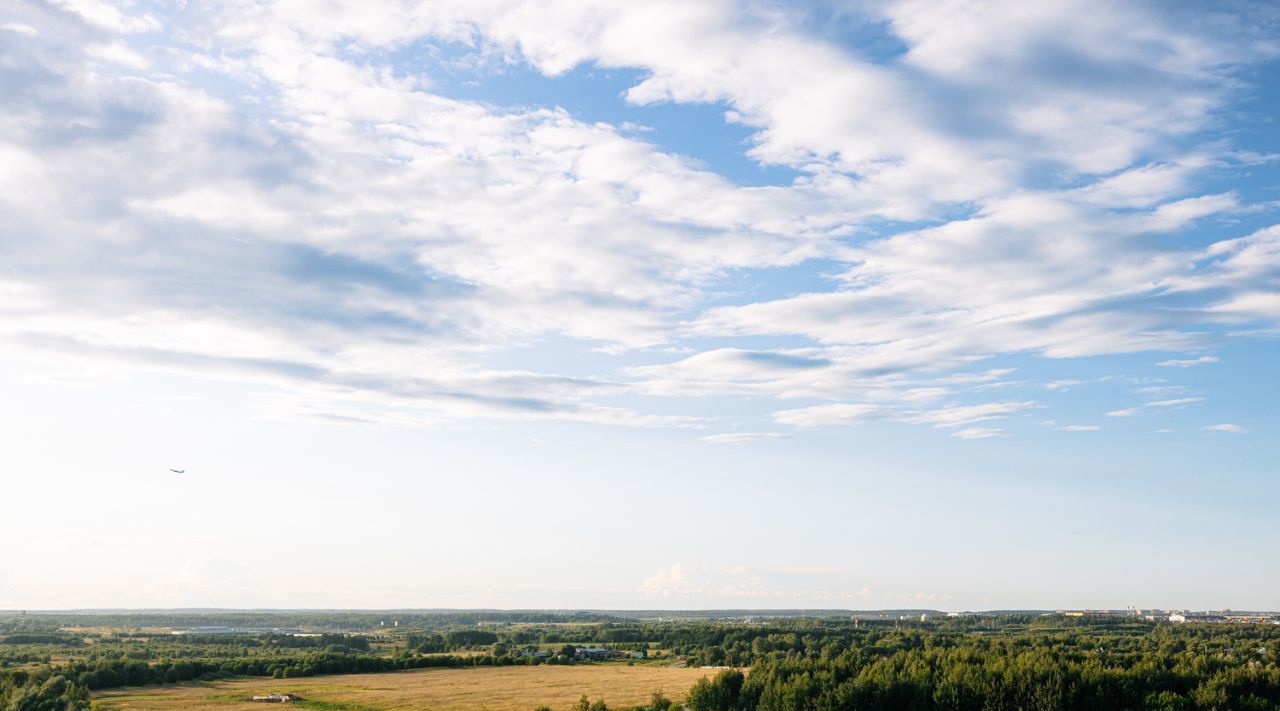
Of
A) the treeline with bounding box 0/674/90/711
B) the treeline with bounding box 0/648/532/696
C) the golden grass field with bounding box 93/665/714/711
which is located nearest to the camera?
the treeline with bounding box 0/674/90/711

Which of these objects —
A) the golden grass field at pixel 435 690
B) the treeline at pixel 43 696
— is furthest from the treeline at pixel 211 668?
the golden grass field at pixel 435 690

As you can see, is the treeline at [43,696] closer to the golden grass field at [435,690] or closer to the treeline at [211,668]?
the treeline at [211,668]

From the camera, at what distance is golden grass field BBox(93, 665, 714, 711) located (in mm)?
95250

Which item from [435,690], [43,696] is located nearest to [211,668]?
[435,690]

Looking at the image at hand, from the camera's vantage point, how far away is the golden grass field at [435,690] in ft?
313

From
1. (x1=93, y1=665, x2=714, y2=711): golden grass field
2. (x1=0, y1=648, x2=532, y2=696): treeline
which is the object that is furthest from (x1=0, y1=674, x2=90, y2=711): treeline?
(x1=93, y1=665, x2=714, y2=711): golden grass field

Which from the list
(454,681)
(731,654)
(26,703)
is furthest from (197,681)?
(731,654)

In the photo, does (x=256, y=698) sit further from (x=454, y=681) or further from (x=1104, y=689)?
(x=1104, y=689)

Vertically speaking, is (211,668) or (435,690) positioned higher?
(211,668)

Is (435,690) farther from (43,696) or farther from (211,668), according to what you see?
(211,668)

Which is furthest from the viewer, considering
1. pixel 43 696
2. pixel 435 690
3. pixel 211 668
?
pixel 211 668

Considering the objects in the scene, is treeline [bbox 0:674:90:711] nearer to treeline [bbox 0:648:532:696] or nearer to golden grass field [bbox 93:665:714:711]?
treeline [bbox 0:648:532:696]

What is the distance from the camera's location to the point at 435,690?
111m

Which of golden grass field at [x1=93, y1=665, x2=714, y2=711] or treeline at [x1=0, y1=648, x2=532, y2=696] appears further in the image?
treeline at [x1=0, y1=648, x2=532, y2=696]
